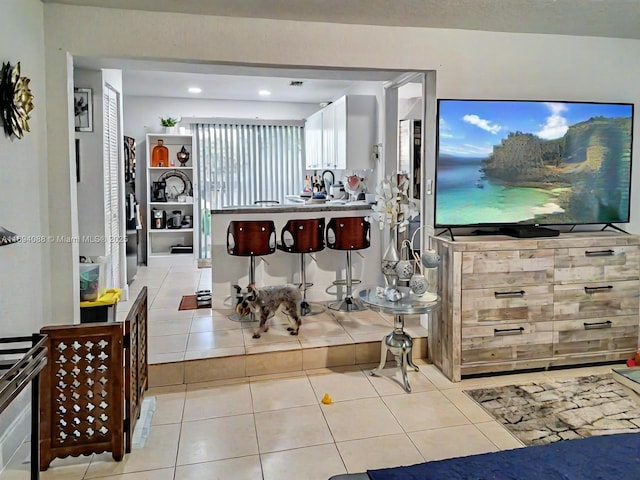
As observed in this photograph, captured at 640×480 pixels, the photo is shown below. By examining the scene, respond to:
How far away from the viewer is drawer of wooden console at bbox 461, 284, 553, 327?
343 cm

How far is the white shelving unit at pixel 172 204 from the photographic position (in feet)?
23.9

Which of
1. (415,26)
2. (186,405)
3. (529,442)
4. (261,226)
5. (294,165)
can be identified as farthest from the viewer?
(294,165)

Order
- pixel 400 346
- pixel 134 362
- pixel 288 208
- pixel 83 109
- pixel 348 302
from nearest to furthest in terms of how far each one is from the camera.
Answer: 1. pixel 134 362
2. pixel 400 346
3. pixel 83 109
4. pixel 348 302
5. pixel 288 208

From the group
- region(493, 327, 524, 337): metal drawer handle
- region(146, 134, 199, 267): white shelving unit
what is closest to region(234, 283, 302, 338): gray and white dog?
region(493, 327, 524, 337): metal drawer handle

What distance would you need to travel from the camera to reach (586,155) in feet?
12.6

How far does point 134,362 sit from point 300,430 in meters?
1.03

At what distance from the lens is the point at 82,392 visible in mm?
2414

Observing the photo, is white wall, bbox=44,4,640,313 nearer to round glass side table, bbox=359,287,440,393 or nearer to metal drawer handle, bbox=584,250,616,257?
metal drawer handle, bbox=584,250,616,257

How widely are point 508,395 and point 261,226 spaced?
2.35 metres

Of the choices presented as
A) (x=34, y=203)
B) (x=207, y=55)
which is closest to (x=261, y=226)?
(x=207, y=55)

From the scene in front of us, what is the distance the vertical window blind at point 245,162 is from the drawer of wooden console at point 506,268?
508 centimetres

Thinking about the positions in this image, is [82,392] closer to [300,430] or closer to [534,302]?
[300,430]

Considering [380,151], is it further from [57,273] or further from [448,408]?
[57,273]

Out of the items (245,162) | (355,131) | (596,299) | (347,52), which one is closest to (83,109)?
(347,52)
